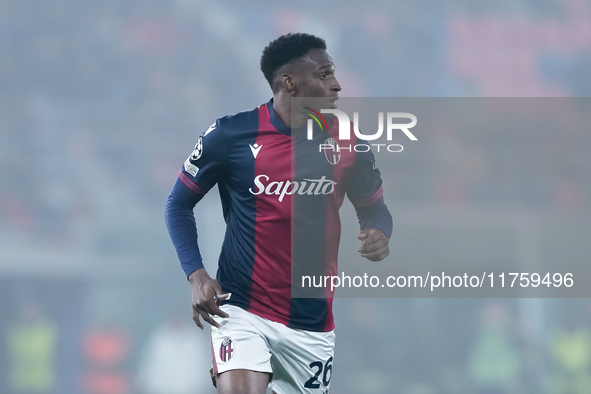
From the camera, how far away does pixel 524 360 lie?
7086 millimetres

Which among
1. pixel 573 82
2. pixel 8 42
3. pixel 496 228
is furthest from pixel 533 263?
pixel 8 42

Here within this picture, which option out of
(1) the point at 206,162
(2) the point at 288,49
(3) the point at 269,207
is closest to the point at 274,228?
(3) the point at 269,207

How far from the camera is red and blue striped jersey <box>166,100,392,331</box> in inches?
120

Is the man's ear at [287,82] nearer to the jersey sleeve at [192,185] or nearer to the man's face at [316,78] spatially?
the man's face at [316,78]

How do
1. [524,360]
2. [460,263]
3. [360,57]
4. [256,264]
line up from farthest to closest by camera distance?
[360,57], [524,360], [460,263], [256,264]

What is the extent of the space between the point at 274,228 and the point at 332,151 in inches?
16.9

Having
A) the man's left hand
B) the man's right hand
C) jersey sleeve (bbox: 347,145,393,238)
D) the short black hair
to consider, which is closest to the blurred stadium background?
jersey sleeve (bbox: 347,145,393,238)

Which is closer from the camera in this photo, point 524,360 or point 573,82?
point 524,360

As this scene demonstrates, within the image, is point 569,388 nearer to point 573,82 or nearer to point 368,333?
point 368,333

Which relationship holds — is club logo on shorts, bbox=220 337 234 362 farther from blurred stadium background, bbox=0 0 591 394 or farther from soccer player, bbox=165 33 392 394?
blurred stadium background, bbox=0 0 591 394

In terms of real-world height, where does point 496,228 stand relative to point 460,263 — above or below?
above

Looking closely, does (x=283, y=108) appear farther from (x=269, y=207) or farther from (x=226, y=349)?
(x=226, y=349)

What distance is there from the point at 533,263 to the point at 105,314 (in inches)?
157

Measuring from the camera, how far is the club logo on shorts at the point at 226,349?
9.50 ft
